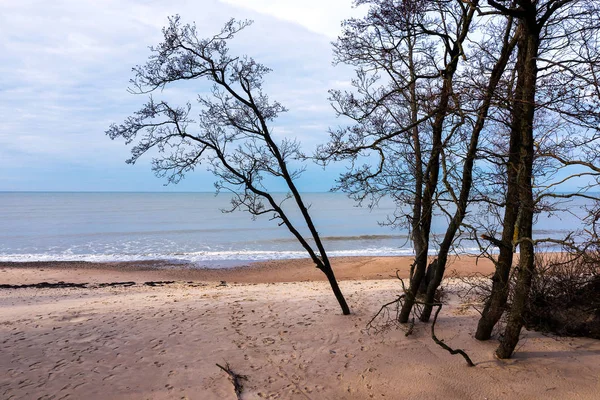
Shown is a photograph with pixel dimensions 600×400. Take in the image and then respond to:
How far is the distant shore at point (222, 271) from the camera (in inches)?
722

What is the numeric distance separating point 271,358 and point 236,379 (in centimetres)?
82

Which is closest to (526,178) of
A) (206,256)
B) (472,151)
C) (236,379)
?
(472,151)

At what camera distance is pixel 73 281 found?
17.9m

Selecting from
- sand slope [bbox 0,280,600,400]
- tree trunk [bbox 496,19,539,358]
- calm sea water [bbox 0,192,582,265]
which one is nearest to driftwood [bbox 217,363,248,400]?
sand slope [bbox 0,280,600,400]

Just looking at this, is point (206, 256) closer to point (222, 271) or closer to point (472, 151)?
point (222, 271)

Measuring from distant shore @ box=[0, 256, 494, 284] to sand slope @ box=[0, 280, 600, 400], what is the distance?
31.2ft

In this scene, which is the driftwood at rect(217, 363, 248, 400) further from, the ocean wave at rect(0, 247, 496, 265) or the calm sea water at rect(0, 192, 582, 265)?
the ocean wave at rect(0, 247, 496, 265)

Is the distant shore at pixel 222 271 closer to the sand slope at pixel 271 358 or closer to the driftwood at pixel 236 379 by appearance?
the sand slope at pixel 271 358

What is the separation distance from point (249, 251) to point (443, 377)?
21.3 metres

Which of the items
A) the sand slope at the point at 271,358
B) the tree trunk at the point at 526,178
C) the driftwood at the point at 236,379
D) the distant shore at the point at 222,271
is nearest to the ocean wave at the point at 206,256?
the distant shore at the point at 222,271

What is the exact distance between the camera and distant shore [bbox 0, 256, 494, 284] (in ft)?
60.1

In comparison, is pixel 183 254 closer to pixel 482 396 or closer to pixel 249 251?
pixel 249 251

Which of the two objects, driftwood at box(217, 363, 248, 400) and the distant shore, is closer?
driftwood at box(217, 363, 248, 400)

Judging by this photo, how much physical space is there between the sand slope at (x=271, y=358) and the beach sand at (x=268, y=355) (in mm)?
20
